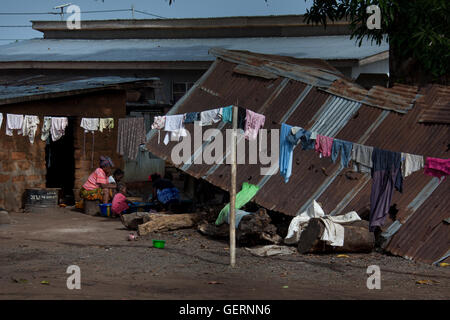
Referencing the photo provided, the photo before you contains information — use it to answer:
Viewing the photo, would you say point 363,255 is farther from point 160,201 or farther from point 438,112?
point 160,201

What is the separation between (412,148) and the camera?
1284 centimetres

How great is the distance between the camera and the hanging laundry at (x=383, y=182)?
1115cm

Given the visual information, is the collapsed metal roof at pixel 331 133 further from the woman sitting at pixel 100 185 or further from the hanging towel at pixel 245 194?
the woman sitting at pixel 100 185

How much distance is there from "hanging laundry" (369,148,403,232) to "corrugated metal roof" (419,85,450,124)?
7.25 ft

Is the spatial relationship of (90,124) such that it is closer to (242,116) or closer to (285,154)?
(242,116)

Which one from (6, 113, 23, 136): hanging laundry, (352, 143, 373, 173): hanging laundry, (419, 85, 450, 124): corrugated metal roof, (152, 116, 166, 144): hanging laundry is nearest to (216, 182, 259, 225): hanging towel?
(152, 116, 166, 144): hanging laundry

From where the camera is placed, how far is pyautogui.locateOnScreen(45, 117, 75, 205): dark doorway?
20.2m

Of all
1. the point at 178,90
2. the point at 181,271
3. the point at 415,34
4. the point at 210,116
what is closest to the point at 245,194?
the point at 210,116

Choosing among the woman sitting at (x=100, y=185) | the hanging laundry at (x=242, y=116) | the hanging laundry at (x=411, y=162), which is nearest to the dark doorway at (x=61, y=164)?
the woman sitting at (x=100, y=185)

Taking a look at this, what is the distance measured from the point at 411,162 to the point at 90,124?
985 centimetres

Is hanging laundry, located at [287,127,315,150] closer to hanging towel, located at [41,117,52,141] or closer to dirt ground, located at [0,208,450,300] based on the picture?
dirt ground, located at [0,208,450,300]

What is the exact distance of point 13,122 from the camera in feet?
54.9
